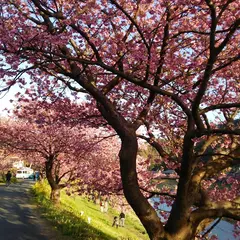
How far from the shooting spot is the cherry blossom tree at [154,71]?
5.76m

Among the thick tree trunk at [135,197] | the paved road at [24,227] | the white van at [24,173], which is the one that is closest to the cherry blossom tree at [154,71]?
the thick tree trunk at [135,197]

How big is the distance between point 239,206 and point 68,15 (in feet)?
17.6

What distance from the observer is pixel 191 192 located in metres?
6.12

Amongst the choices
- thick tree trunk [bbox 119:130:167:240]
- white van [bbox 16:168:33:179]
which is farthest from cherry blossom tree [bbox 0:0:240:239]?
white van [bbox 16:168:33:179]

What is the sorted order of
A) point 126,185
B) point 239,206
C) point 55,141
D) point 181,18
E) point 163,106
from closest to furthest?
point 126,185 → point 239,206 → point 181,18 → point 163,106 → point 55,141

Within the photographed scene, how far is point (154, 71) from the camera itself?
805 centimetres

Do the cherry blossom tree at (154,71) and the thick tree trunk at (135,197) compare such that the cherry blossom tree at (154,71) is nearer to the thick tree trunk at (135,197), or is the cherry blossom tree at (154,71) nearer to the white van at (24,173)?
the thick tree trunk at (135,197)

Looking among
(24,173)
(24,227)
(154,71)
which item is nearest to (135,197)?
(154,71)

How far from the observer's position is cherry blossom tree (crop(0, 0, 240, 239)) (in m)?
5.76

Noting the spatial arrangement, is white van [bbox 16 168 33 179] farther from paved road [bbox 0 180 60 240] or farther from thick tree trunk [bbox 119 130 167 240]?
thick tree trunk [bbox 119 130 167 240]

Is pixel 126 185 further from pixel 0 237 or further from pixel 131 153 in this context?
pixel 0 237

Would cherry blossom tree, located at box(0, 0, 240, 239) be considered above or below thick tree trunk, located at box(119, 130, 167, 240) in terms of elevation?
above

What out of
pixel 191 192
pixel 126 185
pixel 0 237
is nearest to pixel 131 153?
Answer: pixel 126 185

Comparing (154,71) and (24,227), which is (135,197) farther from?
(24,227)
